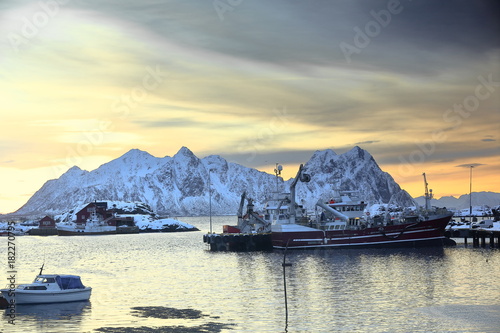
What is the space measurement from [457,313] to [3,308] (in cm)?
3776

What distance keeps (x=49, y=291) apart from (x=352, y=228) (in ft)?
216

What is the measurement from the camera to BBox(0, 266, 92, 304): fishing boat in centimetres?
5456

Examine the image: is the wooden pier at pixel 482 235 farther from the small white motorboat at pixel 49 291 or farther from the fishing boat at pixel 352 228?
the small white motorboat at pixel 49 291

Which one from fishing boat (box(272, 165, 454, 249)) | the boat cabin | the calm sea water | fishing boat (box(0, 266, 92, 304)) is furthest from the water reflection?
fishing boat (box(272, 165, 454, 249))

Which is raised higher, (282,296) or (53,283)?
(53,283)

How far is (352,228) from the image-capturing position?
4358 inches

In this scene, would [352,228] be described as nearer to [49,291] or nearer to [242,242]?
[242,242]

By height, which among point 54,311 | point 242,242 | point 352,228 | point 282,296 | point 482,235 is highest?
point 352,228

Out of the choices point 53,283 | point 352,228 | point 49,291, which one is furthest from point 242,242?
point 49,291

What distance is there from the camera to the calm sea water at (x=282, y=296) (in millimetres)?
47406

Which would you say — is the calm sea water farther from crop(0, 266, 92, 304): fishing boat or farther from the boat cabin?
the boat cabin

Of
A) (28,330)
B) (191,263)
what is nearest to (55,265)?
(191,263)

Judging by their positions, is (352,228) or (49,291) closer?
(49,291)

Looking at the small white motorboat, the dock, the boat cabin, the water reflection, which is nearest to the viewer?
the water reflection
